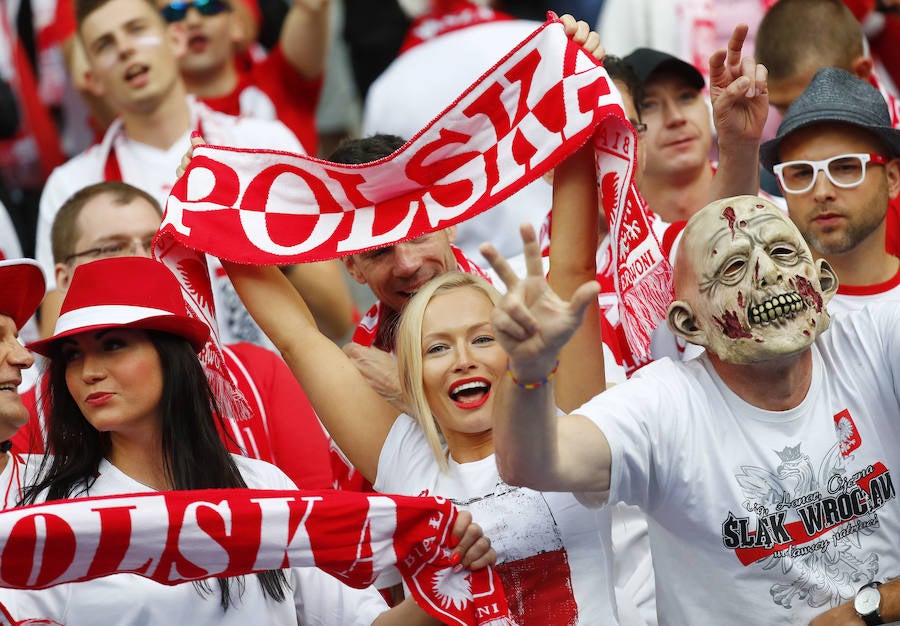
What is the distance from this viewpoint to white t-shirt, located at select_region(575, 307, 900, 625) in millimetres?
3586

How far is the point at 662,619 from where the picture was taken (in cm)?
384

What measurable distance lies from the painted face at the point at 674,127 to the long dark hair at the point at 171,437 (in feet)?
6.71

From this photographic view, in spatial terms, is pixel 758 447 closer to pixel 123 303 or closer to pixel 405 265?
pixel 405 265

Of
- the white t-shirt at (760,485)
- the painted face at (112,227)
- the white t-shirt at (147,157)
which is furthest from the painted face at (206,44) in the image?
the white t-shirt at (760,485)

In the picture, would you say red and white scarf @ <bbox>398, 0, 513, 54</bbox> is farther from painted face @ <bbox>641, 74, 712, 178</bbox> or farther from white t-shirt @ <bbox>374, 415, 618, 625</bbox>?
white t-shirt @ <bbox>374, 415, 618, 625</bbox>

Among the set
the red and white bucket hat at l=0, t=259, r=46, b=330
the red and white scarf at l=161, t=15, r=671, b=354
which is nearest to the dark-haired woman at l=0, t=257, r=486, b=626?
the red and white bucket hat at l=0, t=259, r=46, b=330

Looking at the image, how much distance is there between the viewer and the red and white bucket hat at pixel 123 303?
3934 millimetres

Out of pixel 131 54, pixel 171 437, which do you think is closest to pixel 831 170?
pixel 171 437

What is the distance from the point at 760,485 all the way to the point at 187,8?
4109 millimetres

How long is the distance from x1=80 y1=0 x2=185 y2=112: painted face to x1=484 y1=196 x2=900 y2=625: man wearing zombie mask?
310 cm

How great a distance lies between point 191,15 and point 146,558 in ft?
12.2

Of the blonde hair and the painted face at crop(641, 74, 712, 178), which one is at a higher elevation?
the painted face at crop(641, 74, 712, 178)

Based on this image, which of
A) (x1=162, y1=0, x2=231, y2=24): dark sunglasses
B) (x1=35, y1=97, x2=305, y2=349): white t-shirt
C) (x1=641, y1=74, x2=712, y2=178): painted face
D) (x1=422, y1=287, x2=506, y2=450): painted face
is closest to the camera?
(x1=422, y1=287, x2=506, y2=450): painted face

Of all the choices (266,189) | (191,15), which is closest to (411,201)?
(266,189)
